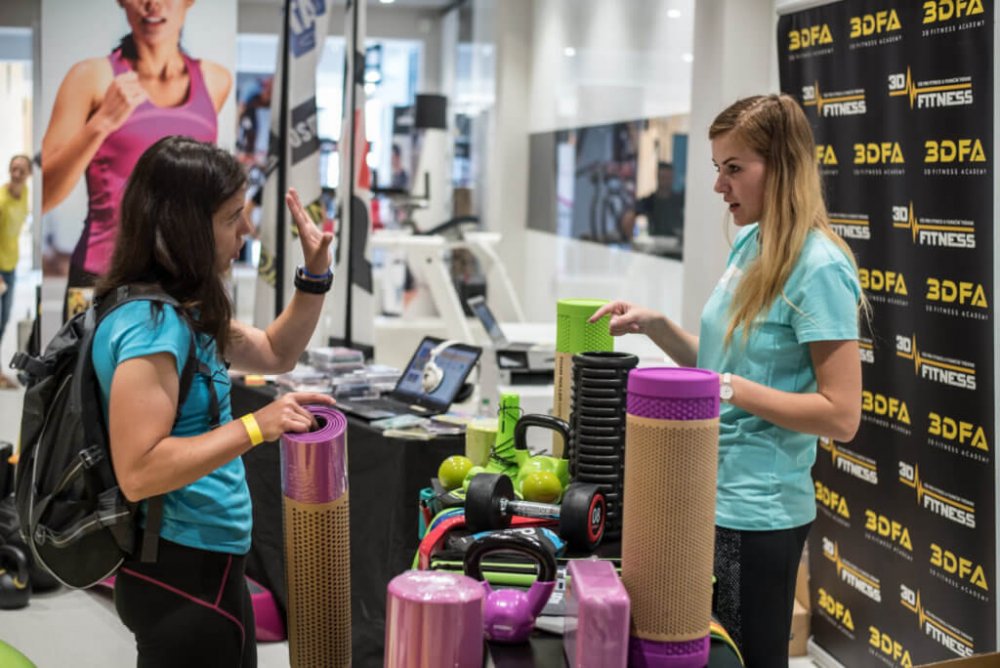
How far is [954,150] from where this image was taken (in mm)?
3086

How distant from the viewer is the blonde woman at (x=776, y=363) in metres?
1.94

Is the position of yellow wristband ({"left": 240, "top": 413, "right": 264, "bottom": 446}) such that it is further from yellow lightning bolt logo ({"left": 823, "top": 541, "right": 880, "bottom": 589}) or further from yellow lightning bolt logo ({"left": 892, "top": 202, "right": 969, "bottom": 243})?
yellow lightning bolt logo ({"left": 823, "top": 541, "right": 880, "bottom": 589})

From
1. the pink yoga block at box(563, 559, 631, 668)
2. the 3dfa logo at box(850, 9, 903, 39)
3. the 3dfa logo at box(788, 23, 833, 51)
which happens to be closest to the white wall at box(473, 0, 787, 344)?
the 3dfa logo at box(788, 23, 833, 51)

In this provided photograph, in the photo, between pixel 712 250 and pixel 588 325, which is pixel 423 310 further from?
pixel 588 325

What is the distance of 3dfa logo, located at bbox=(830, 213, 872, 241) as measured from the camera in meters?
3.53

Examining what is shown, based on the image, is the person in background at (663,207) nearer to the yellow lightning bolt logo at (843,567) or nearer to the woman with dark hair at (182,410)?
the yellow lightning bolt logo at (843,567)

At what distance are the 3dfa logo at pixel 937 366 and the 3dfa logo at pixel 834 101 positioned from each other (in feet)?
2.41

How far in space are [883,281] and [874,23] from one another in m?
0.77

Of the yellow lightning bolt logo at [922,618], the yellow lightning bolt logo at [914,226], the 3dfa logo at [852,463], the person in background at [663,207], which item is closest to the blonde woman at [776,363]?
the yellow lightning bolt logo at [914,226]

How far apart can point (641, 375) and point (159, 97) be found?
197 inches

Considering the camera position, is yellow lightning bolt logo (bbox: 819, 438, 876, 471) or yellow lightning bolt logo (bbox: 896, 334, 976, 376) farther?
yellow lightning bolt logo (bbox: 819, 438, 876, 471)

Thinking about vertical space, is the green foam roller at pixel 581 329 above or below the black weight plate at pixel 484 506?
above

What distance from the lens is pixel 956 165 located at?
3.08 metres

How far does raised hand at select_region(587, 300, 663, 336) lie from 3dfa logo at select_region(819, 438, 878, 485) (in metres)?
1.52
